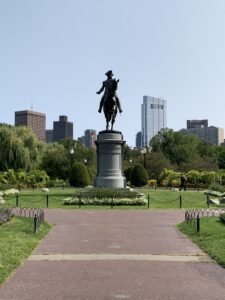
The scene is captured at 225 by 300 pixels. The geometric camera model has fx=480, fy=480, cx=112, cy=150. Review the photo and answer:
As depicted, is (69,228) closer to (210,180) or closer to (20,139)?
(210,180)

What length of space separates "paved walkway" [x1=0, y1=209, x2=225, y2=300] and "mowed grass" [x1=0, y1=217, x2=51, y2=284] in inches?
8.9

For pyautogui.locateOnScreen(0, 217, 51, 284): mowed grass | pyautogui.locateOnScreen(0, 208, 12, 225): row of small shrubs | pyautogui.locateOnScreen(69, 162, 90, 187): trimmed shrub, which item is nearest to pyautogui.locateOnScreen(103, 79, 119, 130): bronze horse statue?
pyautogui.locateOnScreen(69, 162, 90, 187): trimmed shrub

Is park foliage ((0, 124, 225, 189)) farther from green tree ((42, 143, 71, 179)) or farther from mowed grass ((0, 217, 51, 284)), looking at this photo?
mowed grass ((0, 217, 51, 284))

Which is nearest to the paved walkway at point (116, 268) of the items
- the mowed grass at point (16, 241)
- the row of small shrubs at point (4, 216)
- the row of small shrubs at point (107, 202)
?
the mowed grass at point (16, 241)

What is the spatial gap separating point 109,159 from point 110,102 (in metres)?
4.32

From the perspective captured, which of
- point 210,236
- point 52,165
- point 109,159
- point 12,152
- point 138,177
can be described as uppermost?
point 12,152

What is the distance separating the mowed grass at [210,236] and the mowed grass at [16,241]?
4.57m

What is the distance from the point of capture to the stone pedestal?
3316cm

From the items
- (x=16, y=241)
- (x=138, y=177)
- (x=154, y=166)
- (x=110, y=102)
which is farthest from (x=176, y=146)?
(x=16, y=241)

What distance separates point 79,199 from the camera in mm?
27859

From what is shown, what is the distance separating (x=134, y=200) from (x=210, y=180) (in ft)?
105

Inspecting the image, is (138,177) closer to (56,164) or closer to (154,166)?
(56,164)

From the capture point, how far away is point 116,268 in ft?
33.1

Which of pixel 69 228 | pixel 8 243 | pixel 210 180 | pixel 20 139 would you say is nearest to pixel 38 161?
pixel 20 139
